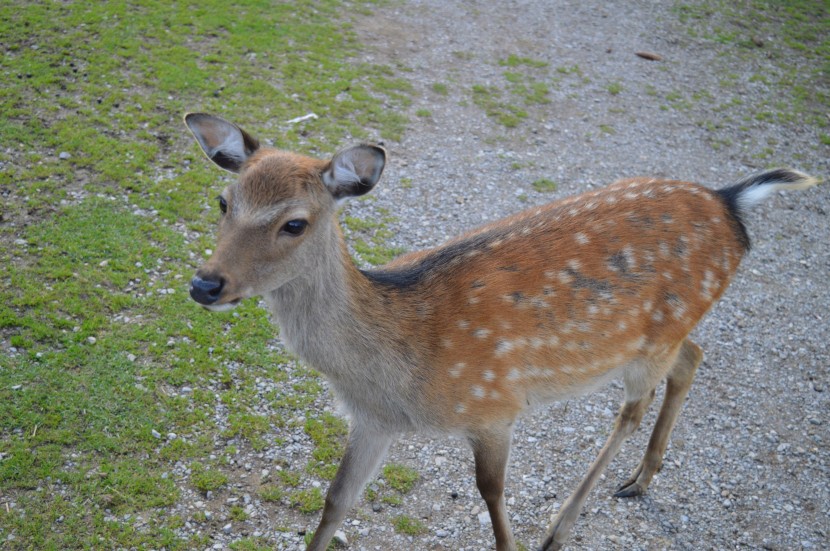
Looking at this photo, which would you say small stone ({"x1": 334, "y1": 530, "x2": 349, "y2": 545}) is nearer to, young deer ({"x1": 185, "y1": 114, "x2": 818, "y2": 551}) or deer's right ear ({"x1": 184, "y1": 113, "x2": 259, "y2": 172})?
young deer ({"x1": 185, "y1": 114, "x2": 818, "y2": 551})

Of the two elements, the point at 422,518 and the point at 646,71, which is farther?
the point at 646,71

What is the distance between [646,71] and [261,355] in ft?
25.1

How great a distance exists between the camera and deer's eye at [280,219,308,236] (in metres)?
3.20

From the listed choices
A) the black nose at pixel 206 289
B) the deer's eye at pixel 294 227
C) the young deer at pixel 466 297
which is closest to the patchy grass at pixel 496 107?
the young deer at pixel 466 297

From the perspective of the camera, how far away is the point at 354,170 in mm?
3307

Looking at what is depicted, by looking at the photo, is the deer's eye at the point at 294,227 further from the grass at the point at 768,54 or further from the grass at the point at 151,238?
the grass at the point at 768,54

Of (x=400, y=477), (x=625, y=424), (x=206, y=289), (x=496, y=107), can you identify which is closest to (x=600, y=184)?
(x=496, y=107)

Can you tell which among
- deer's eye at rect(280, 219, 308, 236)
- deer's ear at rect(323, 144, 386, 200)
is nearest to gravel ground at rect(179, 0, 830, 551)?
deer's eye at rect(280, 219, 308, 236)

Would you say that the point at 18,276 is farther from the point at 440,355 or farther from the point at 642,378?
the point at 642,378

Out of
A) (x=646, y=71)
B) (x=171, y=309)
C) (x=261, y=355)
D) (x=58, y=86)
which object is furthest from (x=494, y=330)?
(x=646, y=71)

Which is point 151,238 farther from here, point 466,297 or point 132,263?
point 466,297

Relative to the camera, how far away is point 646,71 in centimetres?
1027

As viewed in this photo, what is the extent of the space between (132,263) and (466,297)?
9.78 ft

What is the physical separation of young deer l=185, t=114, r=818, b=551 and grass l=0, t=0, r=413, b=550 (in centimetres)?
109
